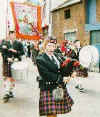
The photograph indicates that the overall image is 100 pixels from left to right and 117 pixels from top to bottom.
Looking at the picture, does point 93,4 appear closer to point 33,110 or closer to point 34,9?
point 34,9

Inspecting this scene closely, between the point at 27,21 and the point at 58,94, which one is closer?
the point at 58,94

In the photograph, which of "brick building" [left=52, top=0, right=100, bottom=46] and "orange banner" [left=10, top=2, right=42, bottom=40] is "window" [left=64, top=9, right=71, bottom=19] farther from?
"orange banner" [left=10, top=2, right=42, bottom=40]

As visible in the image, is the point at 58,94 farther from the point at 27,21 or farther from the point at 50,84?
A: the point at 27,21

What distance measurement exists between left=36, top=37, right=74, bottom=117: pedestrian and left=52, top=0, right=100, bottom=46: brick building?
12.5m

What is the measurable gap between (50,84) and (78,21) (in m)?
15.8

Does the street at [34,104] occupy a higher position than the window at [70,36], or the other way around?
the window at [70,36]

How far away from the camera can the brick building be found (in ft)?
59.0

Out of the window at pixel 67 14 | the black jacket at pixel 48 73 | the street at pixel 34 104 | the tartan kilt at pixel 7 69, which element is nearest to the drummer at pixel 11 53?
the tartan kilt at pixel 7 69

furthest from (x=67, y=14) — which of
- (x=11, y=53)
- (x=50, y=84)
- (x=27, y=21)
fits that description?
(x=50, y=84)

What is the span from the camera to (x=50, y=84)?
14.2 ft

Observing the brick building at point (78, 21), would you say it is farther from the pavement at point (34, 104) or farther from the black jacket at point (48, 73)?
the black jacket at point (48, 73)

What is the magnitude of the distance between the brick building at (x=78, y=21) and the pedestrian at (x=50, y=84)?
12501 millimetres

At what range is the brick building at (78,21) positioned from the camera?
59.0 feet

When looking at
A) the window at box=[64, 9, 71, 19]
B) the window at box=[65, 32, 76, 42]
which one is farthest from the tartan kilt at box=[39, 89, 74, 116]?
the window at box=[64, 9, 71, 19]
